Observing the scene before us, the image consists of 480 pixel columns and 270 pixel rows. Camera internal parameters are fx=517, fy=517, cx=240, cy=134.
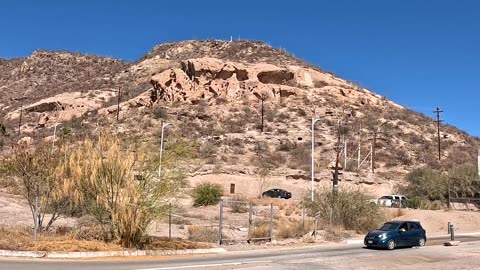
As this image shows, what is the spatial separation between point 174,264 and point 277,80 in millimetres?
79841

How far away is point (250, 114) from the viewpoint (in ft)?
277

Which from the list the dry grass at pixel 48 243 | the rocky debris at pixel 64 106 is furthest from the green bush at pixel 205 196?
the rocky debris at pixel 64 106

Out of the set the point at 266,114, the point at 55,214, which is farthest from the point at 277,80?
the point at 55,214

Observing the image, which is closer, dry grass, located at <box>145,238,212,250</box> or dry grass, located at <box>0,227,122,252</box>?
dry grass, located at <box>0,227,122,252</box>

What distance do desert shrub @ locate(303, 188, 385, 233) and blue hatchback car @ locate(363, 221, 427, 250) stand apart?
6.06 m

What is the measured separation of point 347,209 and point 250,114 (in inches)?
2091

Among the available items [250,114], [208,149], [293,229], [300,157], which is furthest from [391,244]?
[250,114]

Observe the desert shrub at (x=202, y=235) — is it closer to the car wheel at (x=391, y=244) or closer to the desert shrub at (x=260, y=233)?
the desert shrub at (x=260, y=233)

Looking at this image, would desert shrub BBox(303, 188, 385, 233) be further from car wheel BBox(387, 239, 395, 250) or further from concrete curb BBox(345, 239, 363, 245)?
car wheel BBox(387, 239, 395, 250)

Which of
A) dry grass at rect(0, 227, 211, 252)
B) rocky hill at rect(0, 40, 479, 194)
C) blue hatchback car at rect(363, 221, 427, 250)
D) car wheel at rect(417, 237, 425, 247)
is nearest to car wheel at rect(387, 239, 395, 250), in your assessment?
blue hatchback car at rect(363, 221, 427, 250)

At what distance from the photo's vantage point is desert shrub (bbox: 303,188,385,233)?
3195cm

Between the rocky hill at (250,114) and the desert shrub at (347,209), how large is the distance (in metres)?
26.4

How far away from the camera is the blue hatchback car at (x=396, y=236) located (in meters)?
24.2

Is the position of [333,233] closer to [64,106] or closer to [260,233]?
[260,233]
